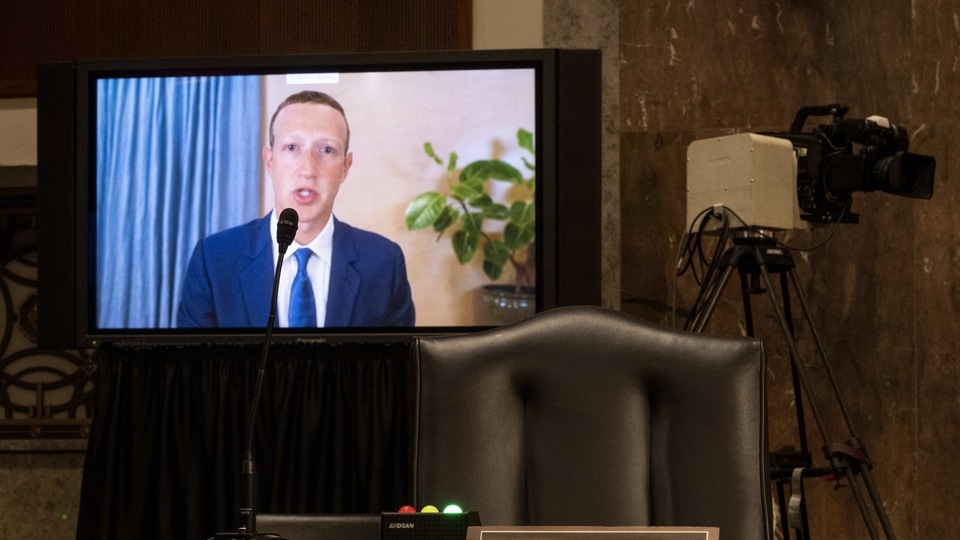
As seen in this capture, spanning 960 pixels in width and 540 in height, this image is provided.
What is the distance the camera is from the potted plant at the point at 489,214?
10.8 feet

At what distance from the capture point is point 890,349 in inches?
138

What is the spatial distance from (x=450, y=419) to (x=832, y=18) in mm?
2330

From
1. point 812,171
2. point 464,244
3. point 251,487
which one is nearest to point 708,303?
point 812,171

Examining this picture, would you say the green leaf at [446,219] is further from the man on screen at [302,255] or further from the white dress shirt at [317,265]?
the white dress shirt at [317,265]

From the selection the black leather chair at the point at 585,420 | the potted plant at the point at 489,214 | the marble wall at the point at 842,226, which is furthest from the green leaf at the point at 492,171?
the black leather chair at the point at 585,420

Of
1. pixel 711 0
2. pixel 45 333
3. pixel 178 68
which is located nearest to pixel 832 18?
pixel 711 0

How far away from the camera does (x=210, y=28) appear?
3879mm

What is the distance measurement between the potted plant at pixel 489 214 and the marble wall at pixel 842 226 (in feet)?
1.59

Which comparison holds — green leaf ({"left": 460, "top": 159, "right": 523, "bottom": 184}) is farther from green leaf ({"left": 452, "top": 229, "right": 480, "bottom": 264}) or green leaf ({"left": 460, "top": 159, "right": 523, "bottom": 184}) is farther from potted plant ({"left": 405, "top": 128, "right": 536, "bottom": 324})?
green leaf ({"left": 452, "top": 229, "right": 480, "bottom": 264})

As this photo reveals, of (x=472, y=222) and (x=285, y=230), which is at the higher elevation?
(x=472, y=222)

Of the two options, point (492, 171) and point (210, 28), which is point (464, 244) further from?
point (210, 28)

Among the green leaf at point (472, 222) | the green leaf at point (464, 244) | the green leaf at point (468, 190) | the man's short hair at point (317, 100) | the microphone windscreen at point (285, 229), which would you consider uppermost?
the man's short hair at point (317, 100)

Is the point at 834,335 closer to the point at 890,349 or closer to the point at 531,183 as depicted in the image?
the point at 890,349

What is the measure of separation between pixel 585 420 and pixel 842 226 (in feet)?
6.59
